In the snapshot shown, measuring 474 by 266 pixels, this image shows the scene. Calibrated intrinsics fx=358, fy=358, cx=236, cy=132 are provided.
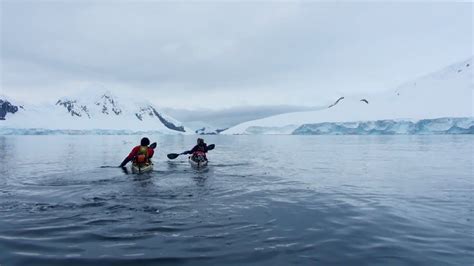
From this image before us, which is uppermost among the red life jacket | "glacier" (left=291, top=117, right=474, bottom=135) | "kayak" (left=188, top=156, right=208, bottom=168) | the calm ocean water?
"glacier" (left=291, top=117, right=474, bottom=135)

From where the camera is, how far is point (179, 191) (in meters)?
11.9

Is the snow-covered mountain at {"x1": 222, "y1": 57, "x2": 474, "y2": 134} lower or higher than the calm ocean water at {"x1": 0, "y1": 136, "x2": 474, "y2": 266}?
higher

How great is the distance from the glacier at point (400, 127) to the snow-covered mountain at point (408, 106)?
1.61 meters

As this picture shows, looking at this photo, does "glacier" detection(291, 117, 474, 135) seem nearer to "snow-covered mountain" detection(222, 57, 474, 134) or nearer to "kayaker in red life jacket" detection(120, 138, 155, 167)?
"snow-covered mountain" detection(222, 57, 474, 134)

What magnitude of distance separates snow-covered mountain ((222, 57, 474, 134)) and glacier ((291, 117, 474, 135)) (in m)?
1.61

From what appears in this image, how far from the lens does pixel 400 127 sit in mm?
104125

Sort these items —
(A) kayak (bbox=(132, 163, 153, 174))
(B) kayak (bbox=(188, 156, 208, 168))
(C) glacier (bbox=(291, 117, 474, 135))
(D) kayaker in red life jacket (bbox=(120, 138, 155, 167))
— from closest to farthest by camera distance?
(A) kayak (bbox=(132, 163, 153, 174))
(D) kayaker in red life jacket (bbox=(120, 138, 155, 167))
(B) kayak (bbox=(188, 156, 208, 168))
(C) glacier (bbox=(291, 117, 474, 135))

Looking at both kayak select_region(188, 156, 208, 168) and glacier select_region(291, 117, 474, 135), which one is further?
glacier select_region(291, 117, 474, 135)

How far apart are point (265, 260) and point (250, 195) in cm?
564

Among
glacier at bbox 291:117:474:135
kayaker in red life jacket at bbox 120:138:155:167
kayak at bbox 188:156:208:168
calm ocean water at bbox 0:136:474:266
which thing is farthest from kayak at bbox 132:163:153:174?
glacier at bbox 291:117:474:135

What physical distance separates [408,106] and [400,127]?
69.2 feet

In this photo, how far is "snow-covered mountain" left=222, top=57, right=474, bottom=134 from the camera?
105m

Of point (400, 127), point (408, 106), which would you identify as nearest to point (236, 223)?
point (400, 127)

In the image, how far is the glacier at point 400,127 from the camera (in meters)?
91.7
